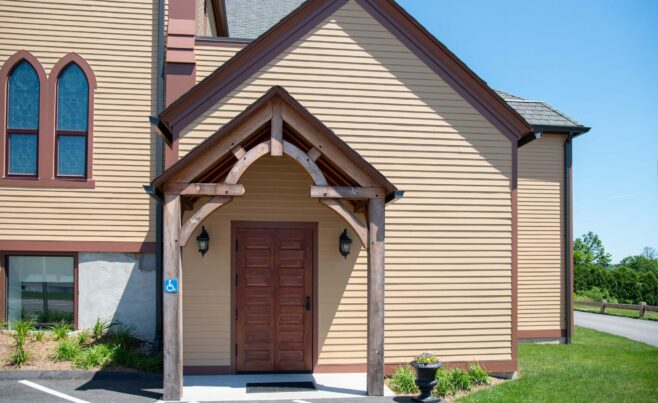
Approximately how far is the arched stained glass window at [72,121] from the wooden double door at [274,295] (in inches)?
155

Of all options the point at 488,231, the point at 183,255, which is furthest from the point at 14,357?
the point at 488,231

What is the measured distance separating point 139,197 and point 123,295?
2.00 m

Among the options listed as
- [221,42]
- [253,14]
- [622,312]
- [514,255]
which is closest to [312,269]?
[514,255]

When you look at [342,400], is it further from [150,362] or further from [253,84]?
[253,84]

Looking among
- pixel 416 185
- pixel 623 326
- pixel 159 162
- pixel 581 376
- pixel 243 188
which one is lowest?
pixel 623 326

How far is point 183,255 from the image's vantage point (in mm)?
9703

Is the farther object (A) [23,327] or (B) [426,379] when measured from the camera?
(A) [23,327]

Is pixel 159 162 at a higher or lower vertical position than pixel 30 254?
higher

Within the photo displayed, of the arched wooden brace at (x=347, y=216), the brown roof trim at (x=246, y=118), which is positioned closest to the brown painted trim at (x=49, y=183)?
the brown roof trim at (x=246, y=118)

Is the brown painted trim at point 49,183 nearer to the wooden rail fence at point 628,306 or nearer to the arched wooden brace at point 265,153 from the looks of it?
the arched wooden brace at point 265,153

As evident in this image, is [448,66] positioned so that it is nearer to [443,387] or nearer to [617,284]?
[443,387]

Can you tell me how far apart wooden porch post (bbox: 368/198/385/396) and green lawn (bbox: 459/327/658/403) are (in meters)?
1.47

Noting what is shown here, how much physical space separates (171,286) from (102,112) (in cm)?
492

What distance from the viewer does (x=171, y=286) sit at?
801cm
